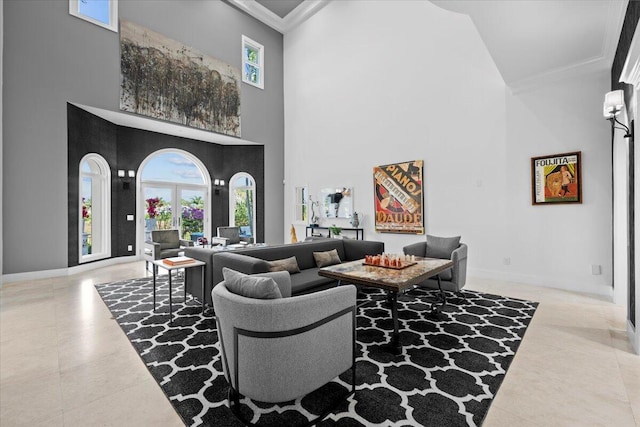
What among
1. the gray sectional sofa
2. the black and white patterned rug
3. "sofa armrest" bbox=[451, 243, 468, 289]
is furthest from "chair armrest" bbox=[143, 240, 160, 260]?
"sofa armrest" bbox=[451, 243, 468, 289]

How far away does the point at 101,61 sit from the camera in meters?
6.27

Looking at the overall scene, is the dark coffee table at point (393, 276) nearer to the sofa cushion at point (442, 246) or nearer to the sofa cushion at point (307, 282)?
the sofa cushion at point (307, 282)

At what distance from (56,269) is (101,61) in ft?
13.8

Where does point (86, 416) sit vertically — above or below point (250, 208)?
below

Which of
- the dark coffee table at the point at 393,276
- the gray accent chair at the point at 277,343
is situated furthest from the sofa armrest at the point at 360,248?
the gray accent chair at the point at 277,343

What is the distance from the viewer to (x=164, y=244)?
6.26m

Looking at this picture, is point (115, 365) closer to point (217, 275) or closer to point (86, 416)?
point (86, 416)

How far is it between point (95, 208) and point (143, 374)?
6.38 m

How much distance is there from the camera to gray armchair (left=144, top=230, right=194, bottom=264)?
19.2 feet

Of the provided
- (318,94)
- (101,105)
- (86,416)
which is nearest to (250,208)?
(318,94)

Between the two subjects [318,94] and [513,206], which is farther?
[318,94]

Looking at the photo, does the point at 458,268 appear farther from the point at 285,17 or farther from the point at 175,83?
the point at 285,17

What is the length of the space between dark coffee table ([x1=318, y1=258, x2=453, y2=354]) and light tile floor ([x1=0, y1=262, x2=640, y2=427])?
0.96m

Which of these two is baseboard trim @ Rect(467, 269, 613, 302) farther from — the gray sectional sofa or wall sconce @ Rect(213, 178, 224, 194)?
wall sconce @ Rect(213, 178, 224, 194)
